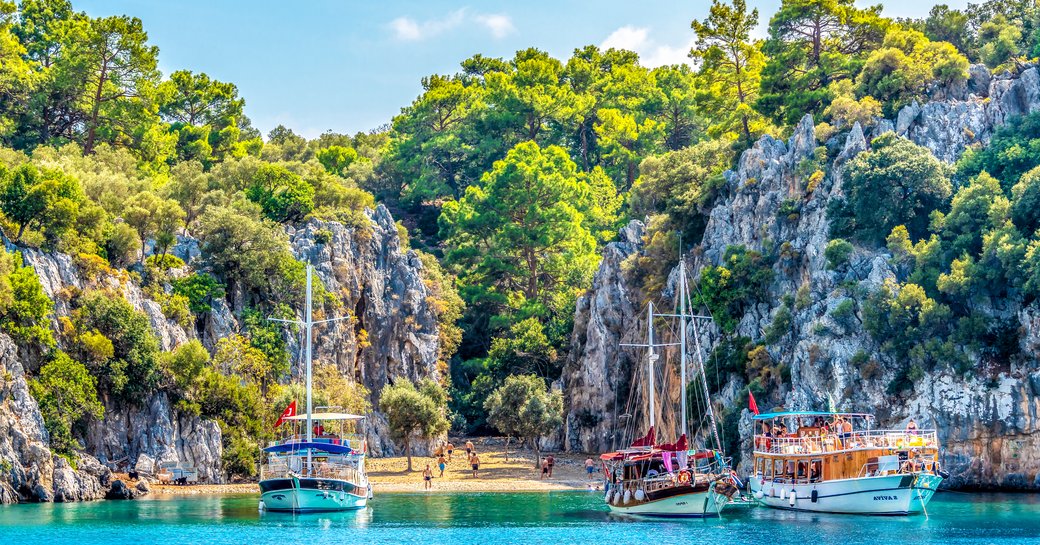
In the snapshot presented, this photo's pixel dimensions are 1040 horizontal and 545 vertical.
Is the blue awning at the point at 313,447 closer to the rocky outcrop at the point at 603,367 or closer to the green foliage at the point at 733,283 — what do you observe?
the green foliage at the point at 733,283

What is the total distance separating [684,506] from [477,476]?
24.7 meters

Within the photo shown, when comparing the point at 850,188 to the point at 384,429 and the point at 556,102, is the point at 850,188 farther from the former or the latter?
the point at 556,102

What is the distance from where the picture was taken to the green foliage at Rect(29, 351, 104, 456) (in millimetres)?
65375

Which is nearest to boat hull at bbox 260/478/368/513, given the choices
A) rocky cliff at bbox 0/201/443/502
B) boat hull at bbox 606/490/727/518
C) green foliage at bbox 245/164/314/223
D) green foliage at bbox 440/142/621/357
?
rocky cliff at bbox 0/201/443/502

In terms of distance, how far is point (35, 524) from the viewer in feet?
170

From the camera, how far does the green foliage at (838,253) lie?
74.0 meters

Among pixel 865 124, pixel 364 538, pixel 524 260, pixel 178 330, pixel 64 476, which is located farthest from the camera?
pixel 524 260

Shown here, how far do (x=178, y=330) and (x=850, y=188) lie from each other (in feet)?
135

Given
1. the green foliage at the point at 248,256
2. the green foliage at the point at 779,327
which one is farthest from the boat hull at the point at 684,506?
the green foliage at the point at 248,256

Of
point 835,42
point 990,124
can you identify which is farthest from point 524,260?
point 990,124

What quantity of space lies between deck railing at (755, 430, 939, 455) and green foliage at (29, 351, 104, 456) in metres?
34.9

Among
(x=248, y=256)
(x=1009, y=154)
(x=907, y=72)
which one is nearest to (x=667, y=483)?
(x=1009, y=154)

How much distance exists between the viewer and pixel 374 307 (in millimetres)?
92562

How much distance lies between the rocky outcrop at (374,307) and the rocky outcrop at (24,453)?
23.5m
